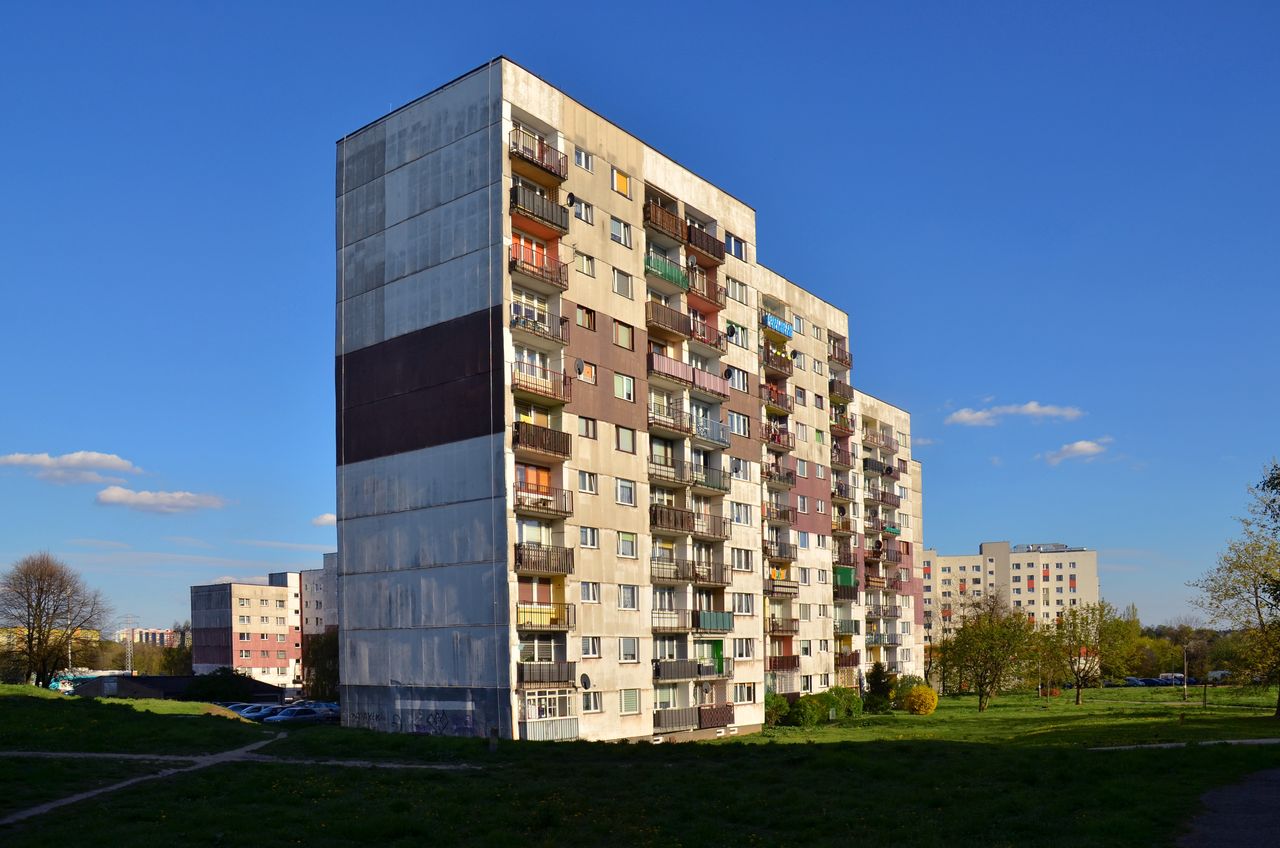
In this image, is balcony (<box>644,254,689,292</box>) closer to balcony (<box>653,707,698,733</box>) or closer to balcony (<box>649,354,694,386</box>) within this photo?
balcony (<box>649,354,694,386</box>)

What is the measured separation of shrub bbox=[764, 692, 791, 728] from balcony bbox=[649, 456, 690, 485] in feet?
73.1

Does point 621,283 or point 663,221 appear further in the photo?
point 663,221

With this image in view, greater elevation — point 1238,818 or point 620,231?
point 620,231

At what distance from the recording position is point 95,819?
2738 cm

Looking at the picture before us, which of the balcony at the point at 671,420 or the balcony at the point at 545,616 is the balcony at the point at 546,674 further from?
the balcony at the point at 671,420

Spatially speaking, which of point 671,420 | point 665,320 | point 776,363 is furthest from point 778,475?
point 665,320

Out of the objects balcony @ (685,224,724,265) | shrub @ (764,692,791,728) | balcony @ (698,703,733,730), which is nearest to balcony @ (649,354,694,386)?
balcony @ (685,224,724,265)

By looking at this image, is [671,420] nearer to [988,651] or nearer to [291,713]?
[291,713]

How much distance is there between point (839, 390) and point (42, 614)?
8693 centimetres

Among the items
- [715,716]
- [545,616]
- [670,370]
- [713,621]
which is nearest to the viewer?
[545,616]

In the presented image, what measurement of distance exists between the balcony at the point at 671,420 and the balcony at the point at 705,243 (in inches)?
439

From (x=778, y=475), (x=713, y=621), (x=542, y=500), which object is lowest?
(x=713, y=621)

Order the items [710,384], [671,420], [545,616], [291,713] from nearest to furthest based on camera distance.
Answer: [545,616], [671,420], [710,384], [291,713]

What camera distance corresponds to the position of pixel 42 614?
116 m
